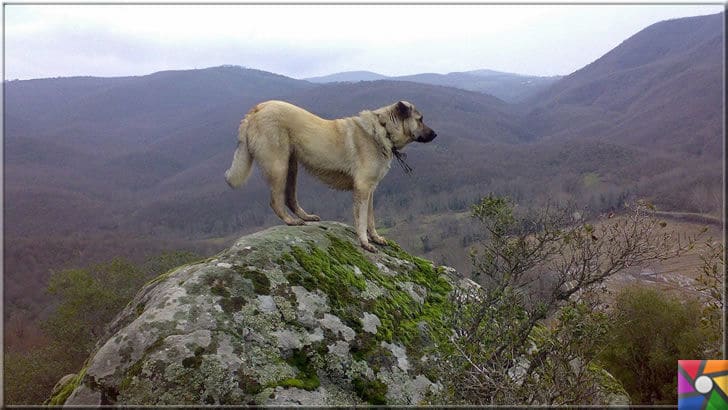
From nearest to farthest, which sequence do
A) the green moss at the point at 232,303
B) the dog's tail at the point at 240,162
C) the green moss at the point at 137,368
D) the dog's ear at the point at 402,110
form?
1. the green moss at the point at 137,368
2. the green moss at the point at 232,303
3. the dog's tail at the point at 240,162
4. the dog's ear at the point at 402,110

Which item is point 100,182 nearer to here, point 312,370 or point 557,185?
point 557,185

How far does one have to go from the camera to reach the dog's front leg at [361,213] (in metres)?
6.91

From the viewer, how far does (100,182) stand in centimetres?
19025

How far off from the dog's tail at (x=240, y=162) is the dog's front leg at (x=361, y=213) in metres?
1.77

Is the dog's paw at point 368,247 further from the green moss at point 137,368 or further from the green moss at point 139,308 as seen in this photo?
the green moss at point 137,368

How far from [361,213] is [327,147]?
1178 mm

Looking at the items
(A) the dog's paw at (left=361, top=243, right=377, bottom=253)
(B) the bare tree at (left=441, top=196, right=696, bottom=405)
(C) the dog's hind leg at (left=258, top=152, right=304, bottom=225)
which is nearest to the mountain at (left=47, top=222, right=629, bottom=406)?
(B) the bare tree at (left=441, top=196, right=696, bottom=405)

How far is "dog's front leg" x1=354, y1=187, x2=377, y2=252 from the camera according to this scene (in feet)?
22.7

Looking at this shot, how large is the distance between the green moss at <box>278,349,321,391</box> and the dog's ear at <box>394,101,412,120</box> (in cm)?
430

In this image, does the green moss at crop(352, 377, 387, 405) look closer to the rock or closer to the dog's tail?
the rock

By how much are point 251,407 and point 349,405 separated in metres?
0.99

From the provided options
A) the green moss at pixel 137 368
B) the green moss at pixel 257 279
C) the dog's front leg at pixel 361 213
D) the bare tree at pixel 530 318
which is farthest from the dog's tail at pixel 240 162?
the bare tree at pixel 530 318

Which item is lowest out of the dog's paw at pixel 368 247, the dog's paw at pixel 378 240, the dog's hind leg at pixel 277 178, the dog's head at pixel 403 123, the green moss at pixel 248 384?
the green moss at pixel 248 384

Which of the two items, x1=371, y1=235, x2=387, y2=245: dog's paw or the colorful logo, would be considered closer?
the colorful logo
